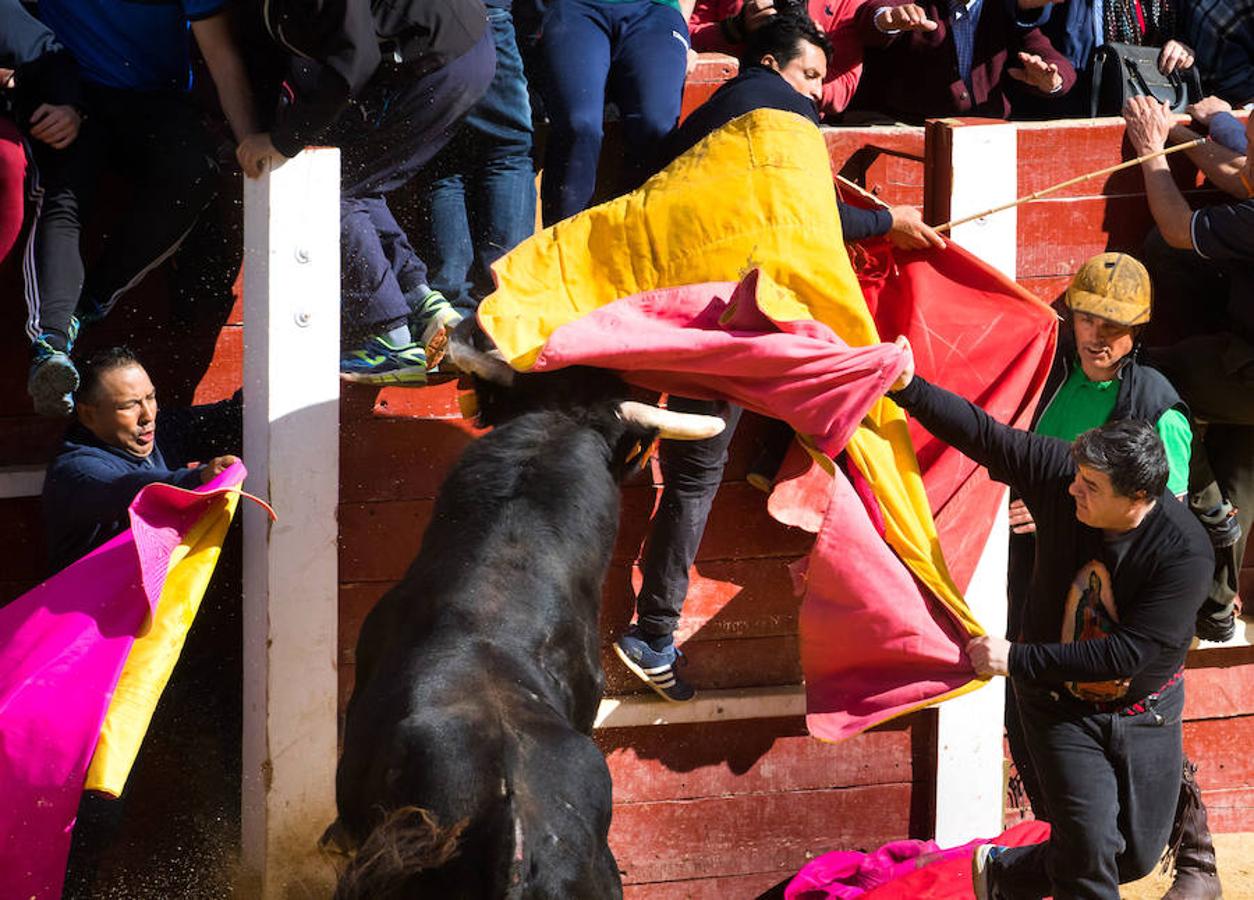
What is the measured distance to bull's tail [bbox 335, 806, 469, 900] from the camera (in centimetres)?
336

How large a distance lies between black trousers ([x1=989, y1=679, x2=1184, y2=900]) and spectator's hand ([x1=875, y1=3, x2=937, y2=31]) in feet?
8.42

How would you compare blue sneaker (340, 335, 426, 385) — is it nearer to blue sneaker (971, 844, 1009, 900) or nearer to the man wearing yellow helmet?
the man wearing yellow helmet

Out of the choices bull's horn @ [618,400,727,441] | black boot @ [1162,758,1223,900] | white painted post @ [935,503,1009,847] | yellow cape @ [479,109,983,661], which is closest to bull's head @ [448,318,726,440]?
bull's horn @ [618,400,727,441]

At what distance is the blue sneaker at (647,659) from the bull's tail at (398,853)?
71.9 inches

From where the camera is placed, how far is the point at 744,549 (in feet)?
18.4

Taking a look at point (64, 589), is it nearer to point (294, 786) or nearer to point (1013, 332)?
point (294, 786)

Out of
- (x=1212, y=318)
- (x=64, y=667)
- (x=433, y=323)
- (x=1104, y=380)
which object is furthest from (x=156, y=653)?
(x=1212, y=318)

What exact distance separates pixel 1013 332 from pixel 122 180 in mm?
2670

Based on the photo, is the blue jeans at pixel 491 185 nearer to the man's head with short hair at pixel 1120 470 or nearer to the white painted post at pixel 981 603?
the white painted post at pixel 981 603

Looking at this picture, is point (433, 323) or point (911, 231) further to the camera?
point (911, 231)

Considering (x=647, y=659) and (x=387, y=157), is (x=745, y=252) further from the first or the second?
(x=647, y=659)

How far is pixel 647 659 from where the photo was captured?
532 centimetres

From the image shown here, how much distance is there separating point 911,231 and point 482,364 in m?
1.46

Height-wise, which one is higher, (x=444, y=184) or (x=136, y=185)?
(x=136, y=185)
